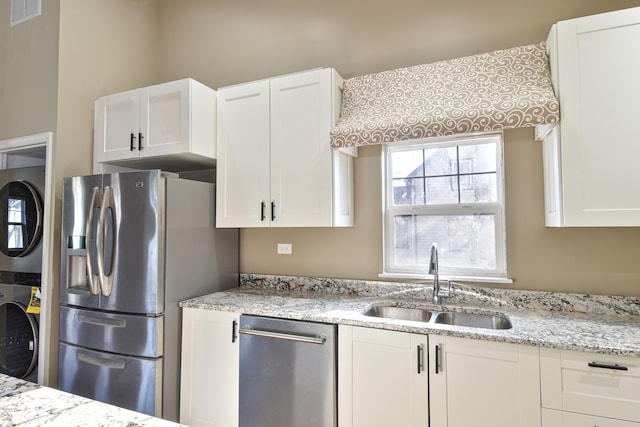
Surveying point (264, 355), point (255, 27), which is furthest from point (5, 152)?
point (264, 355)

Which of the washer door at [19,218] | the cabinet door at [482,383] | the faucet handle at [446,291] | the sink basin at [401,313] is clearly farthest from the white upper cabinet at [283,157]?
the washer door at [19,218]

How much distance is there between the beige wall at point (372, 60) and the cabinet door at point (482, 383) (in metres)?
0.72

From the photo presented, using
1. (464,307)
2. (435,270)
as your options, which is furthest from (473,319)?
(435,270)

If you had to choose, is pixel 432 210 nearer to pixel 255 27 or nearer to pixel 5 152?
pixel 255 27

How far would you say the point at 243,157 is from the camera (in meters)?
2.56

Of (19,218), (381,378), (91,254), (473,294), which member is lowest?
(381,378)

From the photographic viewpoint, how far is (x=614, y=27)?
1.75m

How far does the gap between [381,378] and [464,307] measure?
2.29ft

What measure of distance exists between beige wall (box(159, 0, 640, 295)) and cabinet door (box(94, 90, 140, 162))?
2.51 feet

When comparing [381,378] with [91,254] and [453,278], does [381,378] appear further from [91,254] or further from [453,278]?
[91,254]

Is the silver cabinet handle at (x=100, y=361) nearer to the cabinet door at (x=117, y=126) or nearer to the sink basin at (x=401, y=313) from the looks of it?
the cabinet door at (x=117, y=126)

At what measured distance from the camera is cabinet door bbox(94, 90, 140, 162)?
267 cm

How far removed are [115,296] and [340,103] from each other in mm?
1948

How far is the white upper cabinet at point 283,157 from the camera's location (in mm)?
2322
